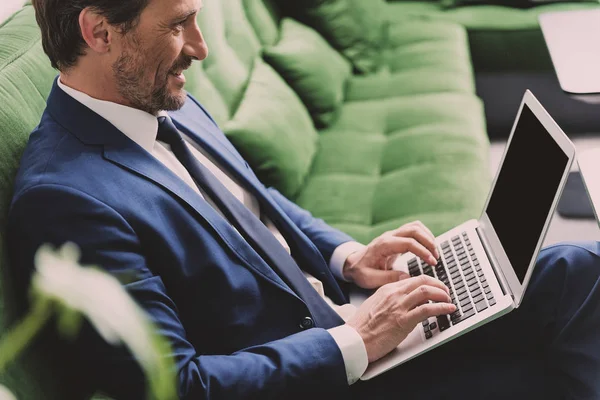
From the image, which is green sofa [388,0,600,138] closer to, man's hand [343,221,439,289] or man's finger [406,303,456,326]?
man's hand [343,221,439,289]

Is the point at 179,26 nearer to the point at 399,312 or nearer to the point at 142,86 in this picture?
the point at 142,86

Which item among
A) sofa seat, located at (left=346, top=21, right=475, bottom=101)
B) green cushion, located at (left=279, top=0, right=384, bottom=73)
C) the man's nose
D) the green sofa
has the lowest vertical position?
the green sofa

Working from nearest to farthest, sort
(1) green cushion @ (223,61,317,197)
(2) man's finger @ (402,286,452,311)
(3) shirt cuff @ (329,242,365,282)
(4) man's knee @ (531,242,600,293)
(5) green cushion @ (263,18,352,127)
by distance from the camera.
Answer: (2) man's finger @ (402,286,452,311), (4) man's knee @ (531,242,600,293), (3) shirt cuff @ (329,242,365,282), (1) green cushion @ (223,61,317,197), (5) green cushion @ (263,18,352,127)

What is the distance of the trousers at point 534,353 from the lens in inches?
51.6

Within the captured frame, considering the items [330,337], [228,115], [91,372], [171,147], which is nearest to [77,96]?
[171,147]

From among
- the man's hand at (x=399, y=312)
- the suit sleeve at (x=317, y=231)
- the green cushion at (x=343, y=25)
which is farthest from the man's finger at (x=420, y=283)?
the green cushion at (x=343, y=25)

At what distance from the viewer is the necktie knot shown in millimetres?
1315

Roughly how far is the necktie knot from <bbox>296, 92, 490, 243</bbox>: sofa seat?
68 cm

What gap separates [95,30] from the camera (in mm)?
1167

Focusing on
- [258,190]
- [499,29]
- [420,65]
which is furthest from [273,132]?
[499,29]

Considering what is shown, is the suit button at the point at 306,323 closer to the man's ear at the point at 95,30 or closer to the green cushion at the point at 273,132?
the man's ear at the point at 95,30

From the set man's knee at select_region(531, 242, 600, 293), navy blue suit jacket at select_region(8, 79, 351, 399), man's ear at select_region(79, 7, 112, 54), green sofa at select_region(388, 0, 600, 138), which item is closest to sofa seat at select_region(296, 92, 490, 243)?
man's knee at select_region(531, 242, 600, 293)

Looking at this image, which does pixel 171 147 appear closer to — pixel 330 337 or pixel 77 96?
pixel 77 96

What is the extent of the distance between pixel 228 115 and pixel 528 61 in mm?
1704
